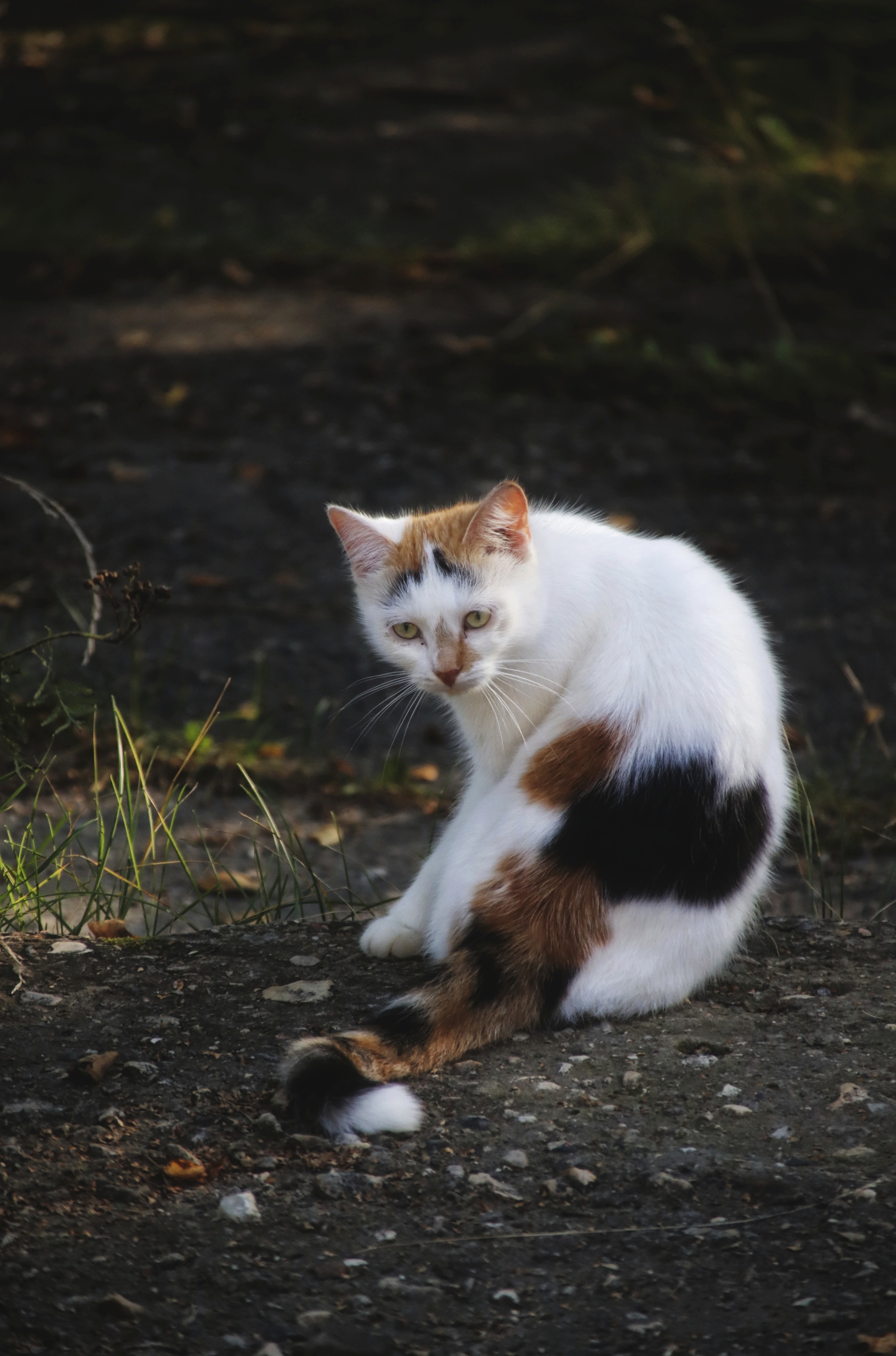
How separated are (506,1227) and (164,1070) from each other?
789 mm

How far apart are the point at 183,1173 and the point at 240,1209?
0.15m

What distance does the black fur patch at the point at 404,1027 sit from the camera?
249 cm

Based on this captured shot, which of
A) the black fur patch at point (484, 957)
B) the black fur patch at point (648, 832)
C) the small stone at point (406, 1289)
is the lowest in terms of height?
the small stone at point (406, 1289)

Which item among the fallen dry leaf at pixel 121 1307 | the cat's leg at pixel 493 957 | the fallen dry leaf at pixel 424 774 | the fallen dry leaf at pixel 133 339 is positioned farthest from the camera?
the fallen dry leaf at pixel 133 339

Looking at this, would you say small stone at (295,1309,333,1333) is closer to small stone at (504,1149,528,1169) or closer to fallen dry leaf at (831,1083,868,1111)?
small stone at (504,1149,528,1169)

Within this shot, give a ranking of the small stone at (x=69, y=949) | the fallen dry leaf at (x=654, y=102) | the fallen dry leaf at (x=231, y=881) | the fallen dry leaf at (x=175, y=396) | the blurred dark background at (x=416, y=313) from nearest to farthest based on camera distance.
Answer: the small stone at (x=69, y=949) < the fallen dry leaf at (x=231, y=881) < the blurred dark background at (x=416, y=313) < the fallen dry leaf at (x=175, y=396) < the fallen dry leaf at (x=654, y=102)

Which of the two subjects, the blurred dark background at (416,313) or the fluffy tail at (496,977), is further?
the blurred dark background at (416,313)

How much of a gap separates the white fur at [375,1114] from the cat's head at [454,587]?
87cm

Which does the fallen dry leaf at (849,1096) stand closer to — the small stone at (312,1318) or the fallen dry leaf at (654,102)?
the small stone at (312,1318)

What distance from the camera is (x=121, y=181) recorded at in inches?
369

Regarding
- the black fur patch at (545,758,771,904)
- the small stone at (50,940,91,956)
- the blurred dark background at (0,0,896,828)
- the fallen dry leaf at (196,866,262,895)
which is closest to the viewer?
the black fur patch at (545,758,771,904)

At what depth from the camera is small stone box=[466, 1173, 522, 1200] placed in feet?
7.50

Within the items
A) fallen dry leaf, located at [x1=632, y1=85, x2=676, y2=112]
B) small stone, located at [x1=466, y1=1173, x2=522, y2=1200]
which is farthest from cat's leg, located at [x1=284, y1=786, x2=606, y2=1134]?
fallen dry leaf, located at [x1=632, y1=85, x2=676, y2=112]

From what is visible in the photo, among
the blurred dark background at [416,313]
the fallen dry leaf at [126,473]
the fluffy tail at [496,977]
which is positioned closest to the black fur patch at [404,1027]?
the fluffy tail at [496,977]
